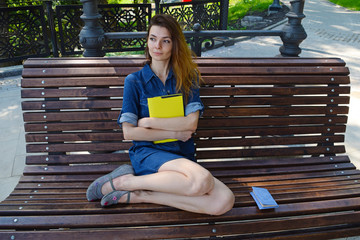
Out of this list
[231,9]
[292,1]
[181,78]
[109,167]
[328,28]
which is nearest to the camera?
[181,78]

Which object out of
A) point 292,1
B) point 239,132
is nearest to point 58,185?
point 239,132

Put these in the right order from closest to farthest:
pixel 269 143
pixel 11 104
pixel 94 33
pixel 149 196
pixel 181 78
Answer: pixel 149 196 < pixel 181 78 < pixel 269 143 < pixel 94 33 < pixel 11 104

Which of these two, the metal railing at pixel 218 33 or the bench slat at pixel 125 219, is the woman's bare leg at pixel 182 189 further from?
the metal railing at pixel 218 33

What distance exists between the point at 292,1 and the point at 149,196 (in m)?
3.09

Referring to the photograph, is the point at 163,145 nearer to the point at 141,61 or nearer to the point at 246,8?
the point at 141,61

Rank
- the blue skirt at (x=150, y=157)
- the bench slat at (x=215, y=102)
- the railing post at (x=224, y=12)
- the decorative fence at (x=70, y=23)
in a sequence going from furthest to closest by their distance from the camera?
the railing post at (x=224, y=12), the decorative fence at (x=70, y=23), the bench slat at (x=215, y=102), the blue skirt at (x=150, y=157)

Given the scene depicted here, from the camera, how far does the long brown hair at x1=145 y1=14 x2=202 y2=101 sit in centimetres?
254

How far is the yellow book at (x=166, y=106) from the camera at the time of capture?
2609mm

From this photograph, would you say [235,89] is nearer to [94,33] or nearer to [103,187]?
Answer: [103,187]

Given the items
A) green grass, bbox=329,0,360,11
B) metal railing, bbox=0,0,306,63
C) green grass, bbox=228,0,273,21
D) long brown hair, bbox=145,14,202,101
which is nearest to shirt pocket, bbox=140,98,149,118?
long brown hair, bbox=145,14,202,101

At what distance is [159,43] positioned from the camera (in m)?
2.54

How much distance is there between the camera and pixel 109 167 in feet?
9.59

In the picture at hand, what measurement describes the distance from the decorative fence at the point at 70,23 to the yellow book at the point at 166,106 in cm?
494

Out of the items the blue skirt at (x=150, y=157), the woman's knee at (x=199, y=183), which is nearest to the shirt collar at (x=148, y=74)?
the blue skirt at (x=150, y=157)
